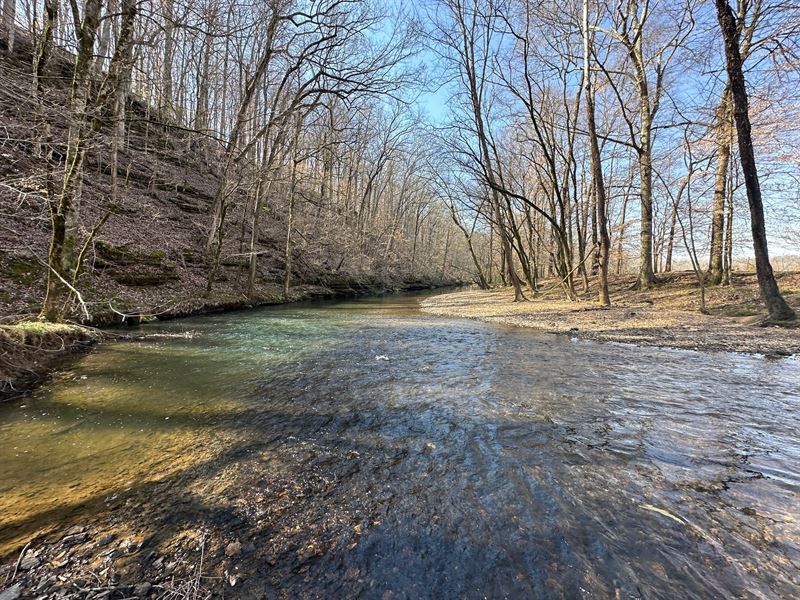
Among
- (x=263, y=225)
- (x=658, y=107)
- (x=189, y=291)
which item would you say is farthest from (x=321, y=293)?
(x=658, y=107)

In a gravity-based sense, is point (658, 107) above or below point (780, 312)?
above

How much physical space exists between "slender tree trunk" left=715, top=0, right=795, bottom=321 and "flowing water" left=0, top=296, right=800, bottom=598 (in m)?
3.96

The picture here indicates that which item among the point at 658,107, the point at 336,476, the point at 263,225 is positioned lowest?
the point at 336,476

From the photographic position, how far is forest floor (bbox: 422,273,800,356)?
24.8 ft

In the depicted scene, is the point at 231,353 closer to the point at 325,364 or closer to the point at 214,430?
the point at 325,364

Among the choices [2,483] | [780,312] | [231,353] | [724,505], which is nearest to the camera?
[724,505]

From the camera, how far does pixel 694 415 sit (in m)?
4.07

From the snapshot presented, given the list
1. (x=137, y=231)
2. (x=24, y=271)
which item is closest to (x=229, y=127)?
(x=137, y=231)

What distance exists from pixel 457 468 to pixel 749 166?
10769mm

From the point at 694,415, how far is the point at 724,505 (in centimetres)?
187

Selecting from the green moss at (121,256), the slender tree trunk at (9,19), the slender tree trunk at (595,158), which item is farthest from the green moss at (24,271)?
the slender tree trunk at (595,158)

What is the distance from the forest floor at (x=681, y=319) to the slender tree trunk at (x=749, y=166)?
54 centimetres

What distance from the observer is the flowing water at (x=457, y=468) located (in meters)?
2.08

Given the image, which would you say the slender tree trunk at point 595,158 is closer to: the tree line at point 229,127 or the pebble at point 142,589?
the tree line at point 229,127
